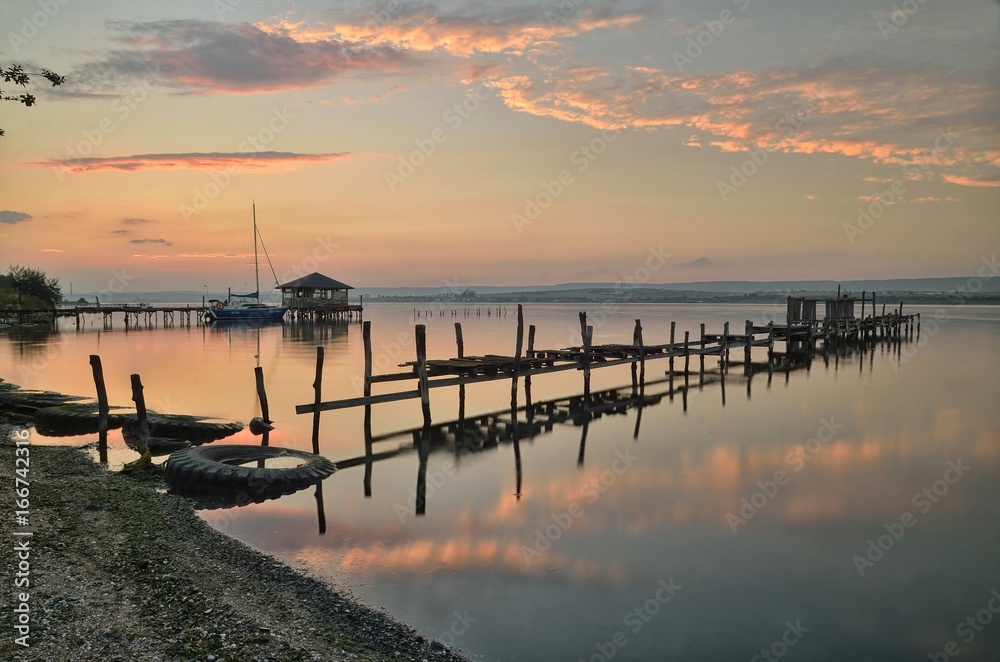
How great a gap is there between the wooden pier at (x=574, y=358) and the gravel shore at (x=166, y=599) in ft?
25.7

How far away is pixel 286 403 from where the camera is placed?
Answer: 84.2 ft

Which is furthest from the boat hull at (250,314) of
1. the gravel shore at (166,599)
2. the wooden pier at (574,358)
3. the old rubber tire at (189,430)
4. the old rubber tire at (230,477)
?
the gravel shore at (166,599)

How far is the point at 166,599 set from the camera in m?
7.67

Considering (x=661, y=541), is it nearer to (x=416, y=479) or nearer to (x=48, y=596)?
(x=416, y=479)

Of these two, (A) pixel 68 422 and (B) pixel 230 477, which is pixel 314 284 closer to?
(A) pixel 68 422

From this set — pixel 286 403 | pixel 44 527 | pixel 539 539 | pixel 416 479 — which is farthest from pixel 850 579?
pixel 286 403

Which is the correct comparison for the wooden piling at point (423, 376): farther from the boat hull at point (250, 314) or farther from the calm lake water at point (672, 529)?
the boat hull at point (250, 314)

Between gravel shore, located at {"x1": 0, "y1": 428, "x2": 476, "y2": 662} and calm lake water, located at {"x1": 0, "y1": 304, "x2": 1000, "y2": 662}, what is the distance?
733 mm

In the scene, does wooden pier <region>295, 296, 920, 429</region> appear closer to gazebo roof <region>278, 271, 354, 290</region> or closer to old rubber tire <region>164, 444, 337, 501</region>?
old rubber tire <region>164, 444, 337, 501</region>

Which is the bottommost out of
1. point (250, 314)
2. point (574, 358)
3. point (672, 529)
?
point (672, 529)

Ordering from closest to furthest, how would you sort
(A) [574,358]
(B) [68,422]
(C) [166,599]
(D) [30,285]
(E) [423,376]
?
1. (C) [166,599]
2. (B) [68,422]
3. (E) [423,376]
4. (A) [574,358]
5. (D) [30,285]

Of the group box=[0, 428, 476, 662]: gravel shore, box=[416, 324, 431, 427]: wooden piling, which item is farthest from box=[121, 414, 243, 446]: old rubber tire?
box=[0, 428, 476, 662]: gravel shore

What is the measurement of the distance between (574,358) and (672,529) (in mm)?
17368

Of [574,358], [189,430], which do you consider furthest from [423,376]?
[574,358]
